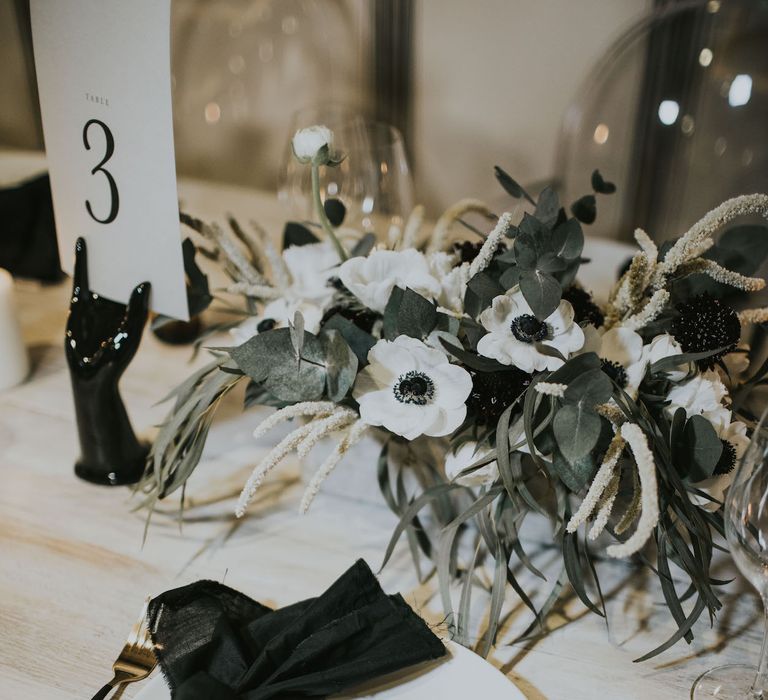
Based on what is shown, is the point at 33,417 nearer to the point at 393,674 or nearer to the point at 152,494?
the point at 152,494

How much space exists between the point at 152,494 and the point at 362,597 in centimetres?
23

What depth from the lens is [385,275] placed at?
68 cm

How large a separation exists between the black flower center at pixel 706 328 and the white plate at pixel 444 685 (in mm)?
296

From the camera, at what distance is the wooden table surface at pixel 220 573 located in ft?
2.01

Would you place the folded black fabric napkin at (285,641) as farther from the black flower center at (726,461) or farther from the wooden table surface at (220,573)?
the black flower center at (726,461)

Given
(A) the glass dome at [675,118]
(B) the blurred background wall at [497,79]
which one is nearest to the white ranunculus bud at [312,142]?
(A) the glass dome at [675,118]

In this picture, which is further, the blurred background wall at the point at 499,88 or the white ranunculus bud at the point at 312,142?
the blurred background wall at the point at 499,88

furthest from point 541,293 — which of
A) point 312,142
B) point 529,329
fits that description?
point 312,142

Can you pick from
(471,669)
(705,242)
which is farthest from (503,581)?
(705,242)

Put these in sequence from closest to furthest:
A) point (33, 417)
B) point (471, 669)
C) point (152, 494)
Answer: point (471, 669)
point (152, 494)
point (33, 417)

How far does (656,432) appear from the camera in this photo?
0.58 meters

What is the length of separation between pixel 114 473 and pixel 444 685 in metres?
0.42

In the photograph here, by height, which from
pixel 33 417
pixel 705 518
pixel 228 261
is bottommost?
pixel 33 417

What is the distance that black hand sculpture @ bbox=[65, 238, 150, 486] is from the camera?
77 centimetres
